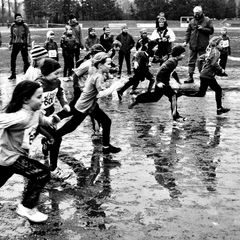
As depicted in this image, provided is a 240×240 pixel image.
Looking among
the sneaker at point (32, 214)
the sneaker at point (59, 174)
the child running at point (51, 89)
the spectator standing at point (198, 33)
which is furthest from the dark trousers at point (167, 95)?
the sneaker at point (32, 214)

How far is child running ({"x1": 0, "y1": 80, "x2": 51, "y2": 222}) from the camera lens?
15.3 ft

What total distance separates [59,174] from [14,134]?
1645 mm

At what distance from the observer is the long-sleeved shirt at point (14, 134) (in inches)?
180

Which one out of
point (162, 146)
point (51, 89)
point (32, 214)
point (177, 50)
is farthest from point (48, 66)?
point (177, 50)

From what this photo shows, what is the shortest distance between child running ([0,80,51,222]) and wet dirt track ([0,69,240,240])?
0.22 meters

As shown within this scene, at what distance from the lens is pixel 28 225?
4812 mm

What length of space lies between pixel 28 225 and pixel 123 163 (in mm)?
2317

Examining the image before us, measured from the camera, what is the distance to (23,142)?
479 cm

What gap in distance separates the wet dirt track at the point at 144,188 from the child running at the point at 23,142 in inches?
8.8

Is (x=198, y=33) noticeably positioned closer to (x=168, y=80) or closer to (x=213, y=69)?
(x=213, y=69)

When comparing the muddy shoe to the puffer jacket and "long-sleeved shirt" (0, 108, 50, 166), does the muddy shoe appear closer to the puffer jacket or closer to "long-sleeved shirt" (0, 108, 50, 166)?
"long-sleeved shirt" (0, 108, 50, 166)

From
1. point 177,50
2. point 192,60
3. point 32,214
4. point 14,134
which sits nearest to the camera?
point 14,134

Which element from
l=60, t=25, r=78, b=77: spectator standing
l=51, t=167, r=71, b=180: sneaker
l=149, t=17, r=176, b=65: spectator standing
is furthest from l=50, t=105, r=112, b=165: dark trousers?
l=60, t=25, r=78, b=77: spectator standing

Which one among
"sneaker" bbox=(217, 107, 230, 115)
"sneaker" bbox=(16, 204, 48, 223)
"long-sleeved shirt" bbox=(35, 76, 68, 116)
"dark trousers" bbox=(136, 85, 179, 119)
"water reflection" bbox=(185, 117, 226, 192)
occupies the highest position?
"long-sleeved shirt" bbox=(35, 76, 68, 116)
